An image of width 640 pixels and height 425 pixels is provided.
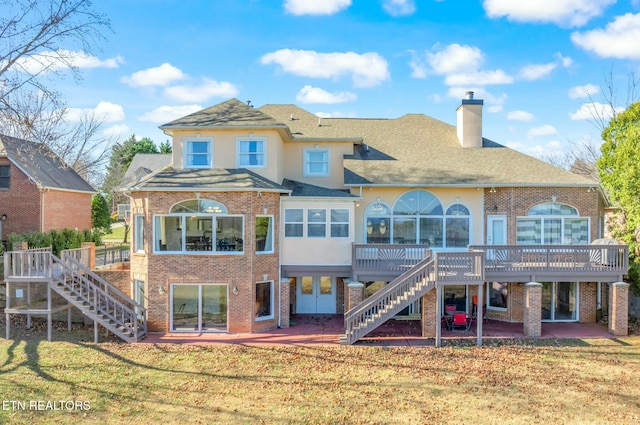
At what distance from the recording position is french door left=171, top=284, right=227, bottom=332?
14562 mm

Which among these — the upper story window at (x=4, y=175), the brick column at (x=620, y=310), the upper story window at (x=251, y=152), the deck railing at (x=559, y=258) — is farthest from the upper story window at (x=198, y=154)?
the brick column at (x=620, y=310)

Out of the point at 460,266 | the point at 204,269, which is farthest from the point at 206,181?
the point at 460,266

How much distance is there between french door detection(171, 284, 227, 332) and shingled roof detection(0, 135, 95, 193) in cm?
1000

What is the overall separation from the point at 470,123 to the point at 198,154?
42.3 feet

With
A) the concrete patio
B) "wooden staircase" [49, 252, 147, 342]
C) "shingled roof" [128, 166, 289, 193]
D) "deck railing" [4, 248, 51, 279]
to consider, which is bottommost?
the concrete patio

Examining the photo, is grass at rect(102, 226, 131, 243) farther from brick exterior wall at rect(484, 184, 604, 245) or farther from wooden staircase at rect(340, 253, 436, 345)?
brick exterior wall at rect(484, 184, 604, 245)

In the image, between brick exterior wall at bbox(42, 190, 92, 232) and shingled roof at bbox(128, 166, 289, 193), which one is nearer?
shingled roof at bbox(128, 166, 289, 193)

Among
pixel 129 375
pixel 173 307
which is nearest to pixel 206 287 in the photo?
pixel 173 307

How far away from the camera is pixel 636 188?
49.4 feet

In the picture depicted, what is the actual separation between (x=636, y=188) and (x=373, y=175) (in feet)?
33.1

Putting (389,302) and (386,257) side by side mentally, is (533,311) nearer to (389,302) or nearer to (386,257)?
(389,302)

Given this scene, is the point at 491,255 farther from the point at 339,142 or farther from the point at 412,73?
the point at 412,73

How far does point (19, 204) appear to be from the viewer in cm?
2120

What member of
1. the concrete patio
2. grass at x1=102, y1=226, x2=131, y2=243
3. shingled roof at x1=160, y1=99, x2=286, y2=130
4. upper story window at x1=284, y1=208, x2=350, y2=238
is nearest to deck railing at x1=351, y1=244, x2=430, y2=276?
upper story window at x1=284, y1=208, x2=350, y2=238
